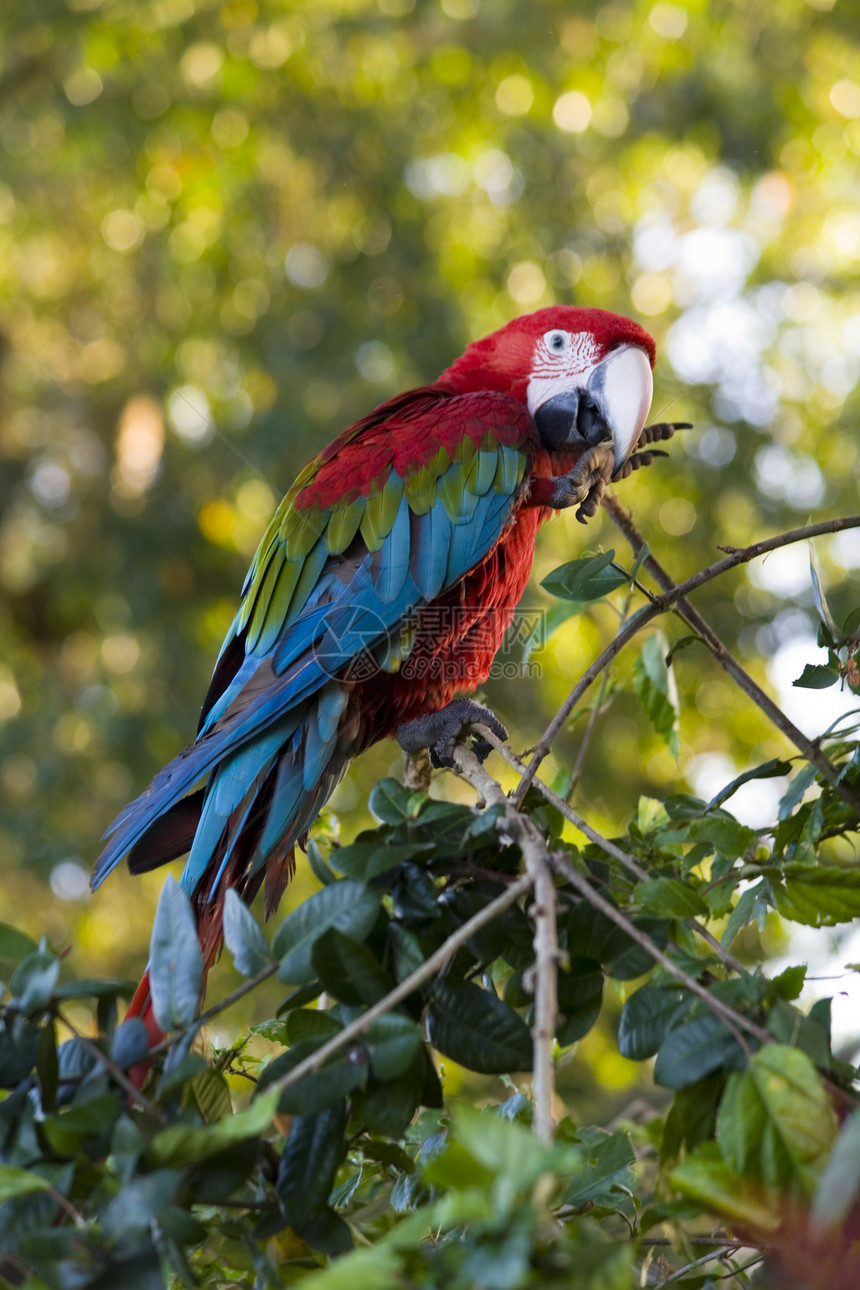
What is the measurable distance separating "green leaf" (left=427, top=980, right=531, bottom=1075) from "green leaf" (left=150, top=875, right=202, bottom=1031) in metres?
0.14

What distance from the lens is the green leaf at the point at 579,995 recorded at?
24.6 inches

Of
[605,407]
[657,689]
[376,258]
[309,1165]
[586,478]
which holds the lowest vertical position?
[309,1165]

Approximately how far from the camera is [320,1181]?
0.57m

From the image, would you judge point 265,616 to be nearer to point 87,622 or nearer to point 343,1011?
point 343,1011

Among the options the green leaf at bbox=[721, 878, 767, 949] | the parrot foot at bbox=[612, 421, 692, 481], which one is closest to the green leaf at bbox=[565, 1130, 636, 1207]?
the green leaf at bbox=[721, 878, 767, 949]

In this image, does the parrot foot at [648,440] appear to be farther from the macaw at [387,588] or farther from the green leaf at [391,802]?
the green leaf at [391,802]

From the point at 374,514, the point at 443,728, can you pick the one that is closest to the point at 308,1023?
the point at 443,728

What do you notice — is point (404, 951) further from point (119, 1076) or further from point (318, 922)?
point (119, 1076)

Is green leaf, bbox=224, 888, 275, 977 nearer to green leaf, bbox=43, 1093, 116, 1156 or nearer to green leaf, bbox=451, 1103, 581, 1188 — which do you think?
green leaf, bbox=43, 1093, 116, 1156

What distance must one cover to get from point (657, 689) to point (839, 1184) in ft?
2.05

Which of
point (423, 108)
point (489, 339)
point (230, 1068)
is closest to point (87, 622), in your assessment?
point (423, 108)

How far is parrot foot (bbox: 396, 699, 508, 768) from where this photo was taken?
4.12 ft

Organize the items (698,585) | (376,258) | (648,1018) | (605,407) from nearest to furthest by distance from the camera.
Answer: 1. (648,1018)
2. (698,585)
3. (605,407)
4. (376,258)

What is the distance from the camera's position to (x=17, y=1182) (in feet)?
1.58
